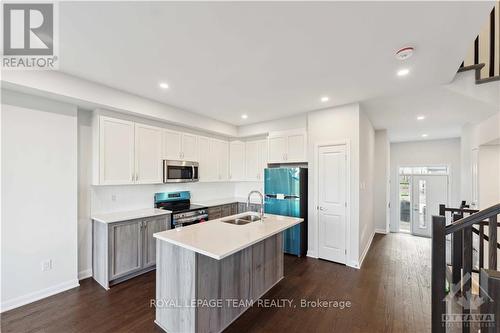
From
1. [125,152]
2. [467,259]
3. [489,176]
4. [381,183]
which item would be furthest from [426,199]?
[125,152]

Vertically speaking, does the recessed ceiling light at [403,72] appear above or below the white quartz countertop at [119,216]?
above

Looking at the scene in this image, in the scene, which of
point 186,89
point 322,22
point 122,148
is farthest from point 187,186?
point 322,22

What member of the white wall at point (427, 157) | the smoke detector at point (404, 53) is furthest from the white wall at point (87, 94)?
the white wall at point (427, 157)

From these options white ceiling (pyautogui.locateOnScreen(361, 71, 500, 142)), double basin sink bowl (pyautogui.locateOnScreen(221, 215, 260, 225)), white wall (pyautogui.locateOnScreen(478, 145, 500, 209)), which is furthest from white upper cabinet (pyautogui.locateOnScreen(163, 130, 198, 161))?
white wall (pyautogui.locateOnScreen(478, 145, 500, 209))

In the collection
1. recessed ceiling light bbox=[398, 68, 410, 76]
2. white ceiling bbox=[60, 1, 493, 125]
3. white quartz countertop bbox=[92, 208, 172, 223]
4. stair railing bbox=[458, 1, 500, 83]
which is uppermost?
stair railing bbox=[458, 1, 500, 83]

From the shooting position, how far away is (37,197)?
265cm

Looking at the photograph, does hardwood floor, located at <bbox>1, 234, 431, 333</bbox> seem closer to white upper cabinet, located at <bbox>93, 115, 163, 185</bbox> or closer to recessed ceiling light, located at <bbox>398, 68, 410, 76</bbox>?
A: white upper cabinet, located at <bbox>93, 115, 163, 185</bbox>

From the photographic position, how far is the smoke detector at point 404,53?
2.02 m

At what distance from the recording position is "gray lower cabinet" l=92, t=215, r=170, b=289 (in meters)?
2.88

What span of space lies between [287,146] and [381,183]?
3301mm

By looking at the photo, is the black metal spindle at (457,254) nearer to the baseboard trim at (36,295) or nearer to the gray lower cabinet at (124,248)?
the gray lower cabinet at (124,248)

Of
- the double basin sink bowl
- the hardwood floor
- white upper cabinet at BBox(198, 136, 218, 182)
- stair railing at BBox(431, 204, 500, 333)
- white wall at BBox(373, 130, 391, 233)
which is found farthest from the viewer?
white wall at BBox(373, 130, 391, 233)

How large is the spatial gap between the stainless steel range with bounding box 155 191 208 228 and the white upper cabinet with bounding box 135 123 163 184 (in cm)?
51

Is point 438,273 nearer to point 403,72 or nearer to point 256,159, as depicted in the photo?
point 403,72
